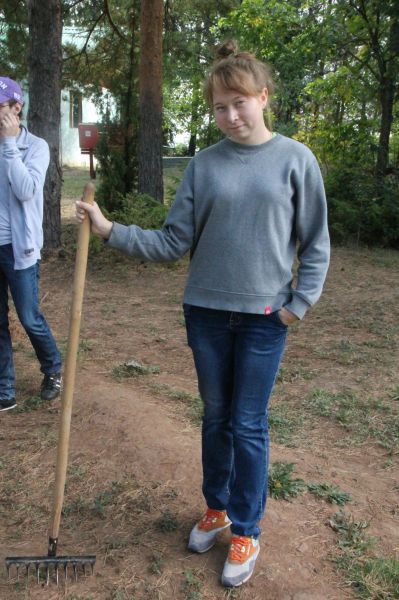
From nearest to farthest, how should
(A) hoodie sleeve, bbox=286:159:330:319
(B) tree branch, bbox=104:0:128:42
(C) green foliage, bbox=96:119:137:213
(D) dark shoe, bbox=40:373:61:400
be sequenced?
1. (A) hoodie sleeve, bbox=286:159:330:319
2. (D) dark shoe, bbox=40:373:61:400
3. (C) green foliage, bbox=96:119:137:213
4. (B) tree branch, bbox=104:0:128:42

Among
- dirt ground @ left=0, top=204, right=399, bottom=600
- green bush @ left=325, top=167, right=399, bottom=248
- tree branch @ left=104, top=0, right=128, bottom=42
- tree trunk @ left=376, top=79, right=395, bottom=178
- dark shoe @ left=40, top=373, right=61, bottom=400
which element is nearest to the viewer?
dirt ground @ left=0, top=204, right=399, bottom=600

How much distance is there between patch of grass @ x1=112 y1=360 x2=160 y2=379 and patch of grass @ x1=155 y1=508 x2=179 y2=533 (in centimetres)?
207

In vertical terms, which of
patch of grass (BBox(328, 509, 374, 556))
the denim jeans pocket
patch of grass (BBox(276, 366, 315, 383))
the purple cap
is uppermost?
the purple cap

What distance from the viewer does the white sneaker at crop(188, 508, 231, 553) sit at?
2.79 metres

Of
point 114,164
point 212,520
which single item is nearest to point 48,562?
point 212,520

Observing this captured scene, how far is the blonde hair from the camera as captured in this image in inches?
87.6

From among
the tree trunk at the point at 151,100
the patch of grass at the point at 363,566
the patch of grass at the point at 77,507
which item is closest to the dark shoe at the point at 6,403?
the patch of grass at the point at 77,507

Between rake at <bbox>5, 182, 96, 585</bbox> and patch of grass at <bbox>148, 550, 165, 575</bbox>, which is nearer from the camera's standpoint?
rake at <bbox>5, 182, 96, 585</bbox>

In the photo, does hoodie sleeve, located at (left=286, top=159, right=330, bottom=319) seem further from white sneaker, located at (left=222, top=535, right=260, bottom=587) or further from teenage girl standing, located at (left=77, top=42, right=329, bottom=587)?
white sneaker, located at (left=222, top=535, right=260, bottom=587)

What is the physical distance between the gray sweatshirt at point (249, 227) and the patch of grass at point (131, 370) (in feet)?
9.14

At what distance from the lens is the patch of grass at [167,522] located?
2.99m

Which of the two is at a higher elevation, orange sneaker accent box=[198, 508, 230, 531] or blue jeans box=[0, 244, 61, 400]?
blue jeans box=[0, 244, 61, 400]

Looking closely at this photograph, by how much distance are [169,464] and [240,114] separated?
200cm

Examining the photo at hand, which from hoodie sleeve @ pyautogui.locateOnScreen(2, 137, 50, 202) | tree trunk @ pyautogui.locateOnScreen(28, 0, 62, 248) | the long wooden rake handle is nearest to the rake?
the long wooden rake handle
